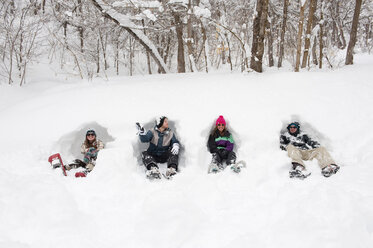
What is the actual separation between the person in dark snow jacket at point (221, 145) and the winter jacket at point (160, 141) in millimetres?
695

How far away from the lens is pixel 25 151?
4.46 metres

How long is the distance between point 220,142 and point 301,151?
1.40 meters

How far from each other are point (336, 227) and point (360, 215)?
0.29 meters

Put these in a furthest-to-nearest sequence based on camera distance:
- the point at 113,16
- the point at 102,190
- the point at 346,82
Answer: the point at 113,16 < the point at 346,82 < the point at 102,190

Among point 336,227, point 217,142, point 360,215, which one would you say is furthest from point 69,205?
point 360,215

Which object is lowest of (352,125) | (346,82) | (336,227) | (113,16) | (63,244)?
(63,244)

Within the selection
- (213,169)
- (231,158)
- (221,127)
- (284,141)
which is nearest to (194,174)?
(213,169)

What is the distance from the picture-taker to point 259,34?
268 inches

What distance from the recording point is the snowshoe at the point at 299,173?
3604 mm

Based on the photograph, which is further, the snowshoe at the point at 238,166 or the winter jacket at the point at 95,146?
the winter jacket at the point at 95,146

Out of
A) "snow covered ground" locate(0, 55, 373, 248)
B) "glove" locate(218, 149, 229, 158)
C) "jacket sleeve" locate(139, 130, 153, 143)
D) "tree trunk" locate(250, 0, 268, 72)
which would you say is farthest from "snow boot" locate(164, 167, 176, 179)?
"tree trunk" locate(250, 0, 268, 72)

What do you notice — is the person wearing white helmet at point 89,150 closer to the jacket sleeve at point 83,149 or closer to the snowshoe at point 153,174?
the jacket sleeve at point 83,149

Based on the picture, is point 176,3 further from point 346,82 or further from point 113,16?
point 346,82

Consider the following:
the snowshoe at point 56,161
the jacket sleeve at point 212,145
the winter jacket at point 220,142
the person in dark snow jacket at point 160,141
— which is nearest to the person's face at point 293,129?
the winter jacket at point 220,142
